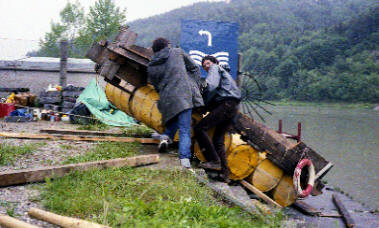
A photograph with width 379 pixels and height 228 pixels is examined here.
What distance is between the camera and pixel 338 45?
96500 mm

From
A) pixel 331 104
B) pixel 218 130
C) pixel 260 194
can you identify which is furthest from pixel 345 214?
pixel 331 104

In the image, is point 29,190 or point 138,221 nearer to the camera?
point 138,221

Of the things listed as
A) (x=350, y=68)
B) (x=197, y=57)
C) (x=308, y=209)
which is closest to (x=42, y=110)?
(x=197, y=57)

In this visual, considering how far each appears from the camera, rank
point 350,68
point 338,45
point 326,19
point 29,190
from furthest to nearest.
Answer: point 326,19 → point 338,45 → point 350,68 → point 29,190

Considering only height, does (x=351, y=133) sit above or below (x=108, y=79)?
below

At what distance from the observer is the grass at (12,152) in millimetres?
5141

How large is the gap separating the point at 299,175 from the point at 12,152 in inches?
169

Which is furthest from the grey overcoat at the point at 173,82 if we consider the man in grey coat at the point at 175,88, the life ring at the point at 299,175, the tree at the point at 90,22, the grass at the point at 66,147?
the tree at the point at 90,22

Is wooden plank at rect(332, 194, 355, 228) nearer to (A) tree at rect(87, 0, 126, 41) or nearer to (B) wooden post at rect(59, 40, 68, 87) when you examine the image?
(B) wooden post at rect(59, 40, 68, 87)

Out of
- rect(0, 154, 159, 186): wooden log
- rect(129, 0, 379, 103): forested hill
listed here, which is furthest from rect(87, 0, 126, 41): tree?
rect(0, 154, 159, 186): wooden log

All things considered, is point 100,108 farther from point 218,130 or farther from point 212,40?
point 218,130

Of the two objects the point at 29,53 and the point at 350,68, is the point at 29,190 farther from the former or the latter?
the point at 350,68

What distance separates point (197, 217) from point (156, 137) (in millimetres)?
3928

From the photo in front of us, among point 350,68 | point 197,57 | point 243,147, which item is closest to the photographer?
point 243,147
